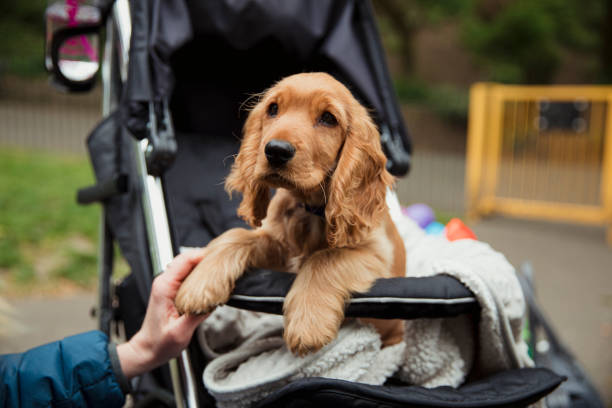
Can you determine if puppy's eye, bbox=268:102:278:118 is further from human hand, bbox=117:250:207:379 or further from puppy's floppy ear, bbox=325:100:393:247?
human hand, bbox=117:250:207:379

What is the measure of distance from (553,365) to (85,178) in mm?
6208

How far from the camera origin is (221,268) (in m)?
1.41

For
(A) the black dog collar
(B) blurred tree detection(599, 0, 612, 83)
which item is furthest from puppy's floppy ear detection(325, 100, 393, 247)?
(B) blurred tree detection(599, 0, 612, 83)

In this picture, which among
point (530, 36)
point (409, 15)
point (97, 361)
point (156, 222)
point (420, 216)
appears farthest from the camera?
point (409, 15)

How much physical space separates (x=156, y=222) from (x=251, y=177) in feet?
1.61

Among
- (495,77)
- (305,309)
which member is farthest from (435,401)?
(495,77)

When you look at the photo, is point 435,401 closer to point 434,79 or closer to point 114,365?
point 114,365

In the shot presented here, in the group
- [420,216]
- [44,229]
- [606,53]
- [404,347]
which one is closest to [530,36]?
[606,53]

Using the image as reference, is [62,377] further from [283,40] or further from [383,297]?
[283,40]

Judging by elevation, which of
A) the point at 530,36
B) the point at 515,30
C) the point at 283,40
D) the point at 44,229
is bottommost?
the point at 44,229

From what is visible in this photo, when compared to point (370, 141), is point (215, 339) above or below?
below

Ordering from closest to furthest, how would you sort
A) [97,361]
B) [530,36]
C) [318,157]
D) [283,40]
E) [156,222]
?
[318,157] → [97,361] → [156,222] → [283,40] → [530,36]

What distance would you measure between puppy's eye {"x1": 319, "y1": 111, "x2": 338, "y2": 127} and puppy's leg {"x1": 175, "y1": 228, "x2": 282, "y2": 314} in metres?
0.42

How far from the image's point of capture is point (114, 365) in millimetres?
1485
